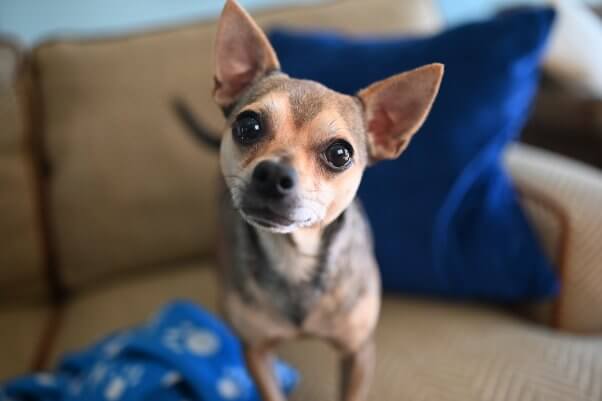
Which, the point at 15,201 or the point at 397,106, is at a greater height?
the point at 397,106

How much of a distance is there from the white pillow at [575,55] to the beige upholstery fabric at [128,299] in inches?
54.4

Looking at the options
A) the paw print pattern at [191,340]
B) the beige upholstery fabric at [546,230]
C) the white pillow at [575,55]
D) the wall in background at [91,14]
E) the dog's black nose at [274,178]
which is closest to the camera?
the dog's black nose at [274,178]

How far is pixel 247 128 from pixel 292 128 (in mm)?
74

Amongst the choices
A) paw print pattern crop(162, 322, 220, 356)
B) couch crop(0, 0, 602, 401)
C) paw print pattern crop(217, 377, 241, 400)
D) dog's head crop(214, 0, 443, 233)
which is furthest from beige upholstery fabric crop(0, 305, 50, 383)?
dog's head crop(214, 0, 443, 233)

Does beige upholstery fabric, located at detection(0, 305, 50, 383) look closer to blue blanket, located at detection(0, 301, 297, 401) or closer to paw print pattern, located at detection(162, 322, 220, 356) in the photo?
blue blanket, located at detection(0, 301, 297, 401)

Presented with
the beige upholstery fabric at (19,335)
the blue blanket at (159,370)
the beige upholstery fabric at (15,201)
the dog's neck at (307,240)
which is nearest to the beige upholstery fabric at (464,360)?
the blue blanket at (159,370)

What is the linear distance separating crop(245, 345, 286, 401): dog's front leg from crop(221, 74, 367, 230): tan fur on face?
367 mm

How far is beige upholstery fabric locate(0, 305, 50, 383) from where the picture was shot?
A: 4.55ft

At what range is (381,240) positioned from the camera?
1.35 meters

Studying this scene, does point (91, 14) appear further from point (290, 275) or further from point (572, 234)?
point (572, 234)

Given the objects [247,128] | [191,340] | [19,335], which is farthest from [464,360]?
[19,335]

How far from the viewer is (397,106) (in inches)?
33.5

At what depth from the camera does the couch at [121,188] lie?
140 cm

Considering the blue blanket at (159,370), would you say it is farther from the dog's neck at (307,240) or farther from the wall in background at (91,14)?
the wall in background at (91,14)
